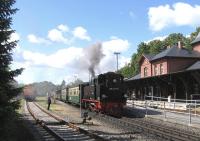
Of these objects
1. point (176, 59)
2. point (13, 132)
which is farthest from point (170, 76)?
point (13, 132)

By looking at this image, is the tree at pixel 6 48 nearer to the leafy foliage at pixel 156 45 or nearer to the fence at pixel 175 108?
the fence at pixel 175 108

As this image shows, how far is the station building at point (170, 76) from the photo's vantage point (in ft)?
138

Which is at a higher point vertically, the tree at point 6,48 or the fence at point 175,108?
the tree at point 6,48

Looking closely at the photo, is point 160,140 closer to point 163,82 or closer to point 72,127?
point 72,127

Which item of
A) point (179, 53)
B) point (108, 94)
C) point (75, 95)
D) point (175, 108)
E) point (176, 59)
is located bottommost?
point (175, 108)

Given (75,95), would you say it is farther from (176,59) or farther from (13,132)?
(13,132)

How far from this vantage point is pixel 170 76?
4119 cm

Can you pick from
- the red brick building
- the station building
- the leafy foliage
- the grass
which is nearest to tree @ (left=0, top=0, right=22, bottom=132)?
the grass

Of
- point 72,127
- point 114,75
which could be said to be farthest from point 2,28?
point 114,75

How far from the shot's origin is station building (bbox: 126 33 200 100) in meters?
42.1

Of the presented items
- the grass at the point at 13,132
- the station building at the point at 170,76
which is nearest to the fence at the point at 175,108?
the station building at the point at 170,76

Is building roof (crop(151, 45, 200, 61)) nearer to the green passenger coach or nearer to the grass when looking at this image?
the green passenger coach

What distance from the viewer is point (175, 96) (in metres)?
44.1

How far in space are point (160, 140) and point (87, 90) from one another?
815 inches
